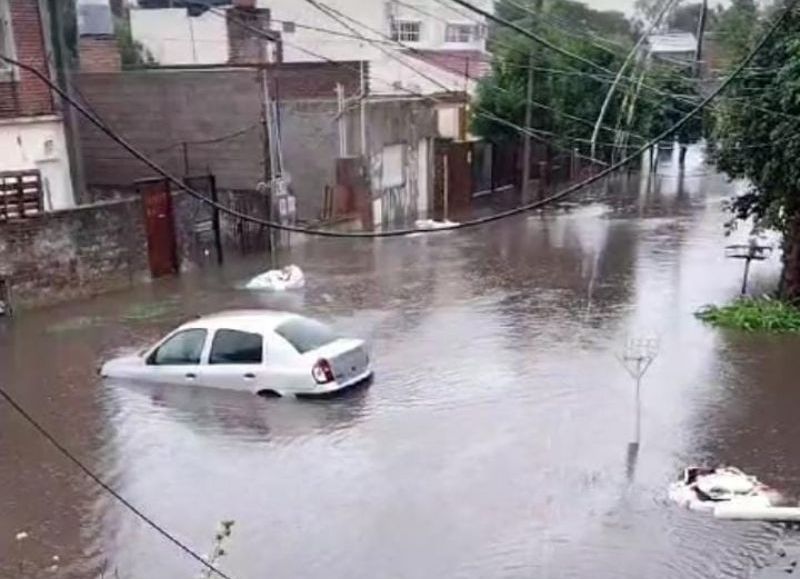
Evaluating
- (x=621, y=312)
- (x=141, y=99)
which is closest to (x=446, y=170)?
(x=141, y=99)

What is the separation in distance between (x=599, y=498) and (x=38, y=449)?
21.2 feet

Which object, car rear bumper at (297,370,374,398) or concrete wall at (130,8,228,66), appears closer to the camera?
car rear bumper at (297,370,374,398)

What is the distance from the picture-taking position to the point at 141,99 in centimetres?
2662

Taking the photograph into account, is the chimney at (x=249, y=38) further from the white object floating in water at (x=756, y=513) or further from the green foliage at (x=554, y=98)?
the white object floating in water at (x=756, y=513)

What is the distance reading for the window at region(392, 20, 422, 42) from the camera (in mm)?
52281

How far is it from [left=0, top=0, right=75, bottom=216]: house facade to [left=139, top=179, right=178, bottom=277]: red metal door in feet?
6.67

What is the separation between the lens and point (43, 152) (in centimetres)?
2206

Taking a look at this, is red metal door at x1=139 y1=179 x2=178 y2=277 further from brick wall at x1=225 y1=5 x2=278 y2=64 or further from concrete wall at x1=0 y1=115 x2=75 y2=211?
brick wall at x1=225 y1=5 x2=278 y2=64

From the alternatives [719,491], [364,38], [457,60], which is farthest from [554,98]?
[719,491]

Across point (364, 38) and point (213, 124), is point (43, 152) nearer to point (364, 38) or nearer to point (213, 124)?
point (213, 124)

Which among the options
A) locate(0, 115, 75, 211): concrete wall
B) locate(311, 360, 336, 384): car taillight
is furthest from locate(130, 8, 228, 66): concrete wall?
locate(311, 360, 336, 384): car taillight

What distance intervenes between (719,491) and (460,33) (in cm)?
5125

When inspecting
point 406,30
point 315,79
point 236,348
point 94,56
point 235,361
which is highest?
point 406,30

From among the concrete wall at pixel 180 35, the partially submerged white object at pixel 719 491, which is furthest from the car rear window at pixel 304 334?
the concrete wall at pixel 180 35
